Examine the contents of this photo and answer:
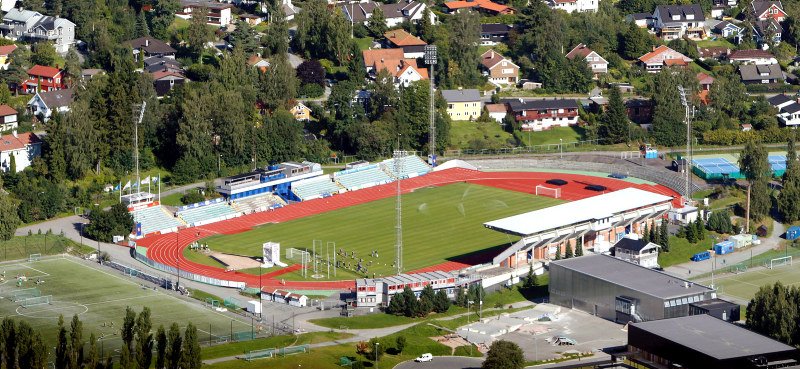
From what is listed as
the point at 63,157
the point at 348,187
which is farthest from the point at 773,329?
the point at 63,157

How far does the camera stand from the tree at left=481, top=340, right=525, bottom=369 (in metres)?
73.4

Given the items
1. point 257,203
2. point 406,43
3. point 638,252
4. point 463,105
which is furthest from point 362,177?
point 638,252

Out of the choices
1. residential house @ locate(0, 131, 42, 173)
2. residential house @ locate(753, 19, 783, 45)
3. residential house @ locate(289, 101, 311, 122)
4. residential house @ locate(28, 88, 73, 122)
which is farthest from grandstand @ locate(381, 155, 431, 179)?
residential house @ locate(753, 19, 783, 45)

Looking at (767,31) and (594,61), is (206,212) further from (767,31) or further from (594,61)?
Result: (767,31)

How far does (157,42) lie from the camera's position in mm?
132125

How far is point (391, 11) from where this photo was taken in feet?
473

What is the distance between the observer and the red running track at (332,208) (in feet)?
304

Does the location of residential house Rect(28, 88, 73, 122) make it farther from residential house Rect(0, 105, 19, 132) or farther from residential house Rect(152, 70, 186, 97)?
residential house Rect(152, 70, 186, 97)

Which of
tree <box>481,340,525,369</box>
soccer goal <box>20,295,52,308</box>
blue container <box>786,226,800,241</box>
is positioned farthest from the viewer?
blue container <box>786,226,800,241</box>

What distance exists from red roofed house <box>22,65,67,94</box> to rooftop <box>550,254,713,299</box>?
49993 mm

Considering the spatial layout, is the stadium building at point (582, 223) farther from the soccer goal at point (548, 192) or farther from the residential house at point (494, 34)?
the residential house at point (494, 34)

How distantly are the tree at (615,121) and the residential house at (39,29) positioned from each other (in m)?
43.7

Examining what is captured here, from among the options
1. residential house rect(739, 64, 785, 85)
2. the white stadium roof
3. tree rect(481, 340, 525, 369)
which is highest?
residential house rect(739, 64, 785, 85)

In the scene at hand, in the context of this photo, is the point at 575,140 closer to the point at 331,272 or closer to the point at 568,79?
the point at 568,79
